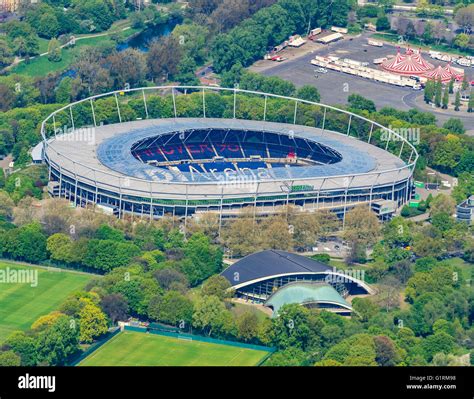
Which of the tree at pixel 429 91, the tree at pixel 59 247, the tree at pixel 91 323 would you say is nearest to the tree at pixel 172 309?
the tree at pixel 91 323

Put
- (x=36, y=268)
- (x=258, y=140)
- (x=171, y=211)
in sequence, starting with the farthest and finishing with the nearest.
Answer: (x=258, y=140), (x=171, y=211), (x=36, y=268)

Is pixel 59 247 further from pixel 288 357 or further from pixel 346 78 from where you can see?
pixel 346 78

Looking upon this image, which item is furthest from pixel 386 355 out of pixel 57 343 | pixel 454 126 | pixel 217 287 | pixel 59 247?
pixel 454 126

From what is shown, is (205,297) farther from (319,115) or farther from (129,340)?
(319,115)

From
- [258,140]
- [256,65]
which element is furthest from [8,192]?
[256,65]

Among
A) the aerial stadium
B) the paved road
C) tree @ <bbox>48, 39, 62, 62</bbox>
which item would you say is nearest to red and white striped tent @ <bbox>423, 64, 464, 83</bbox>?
→ the paved road

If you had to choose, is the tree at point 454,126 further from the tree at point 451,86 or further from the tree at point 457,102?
the tree at point 451,86
